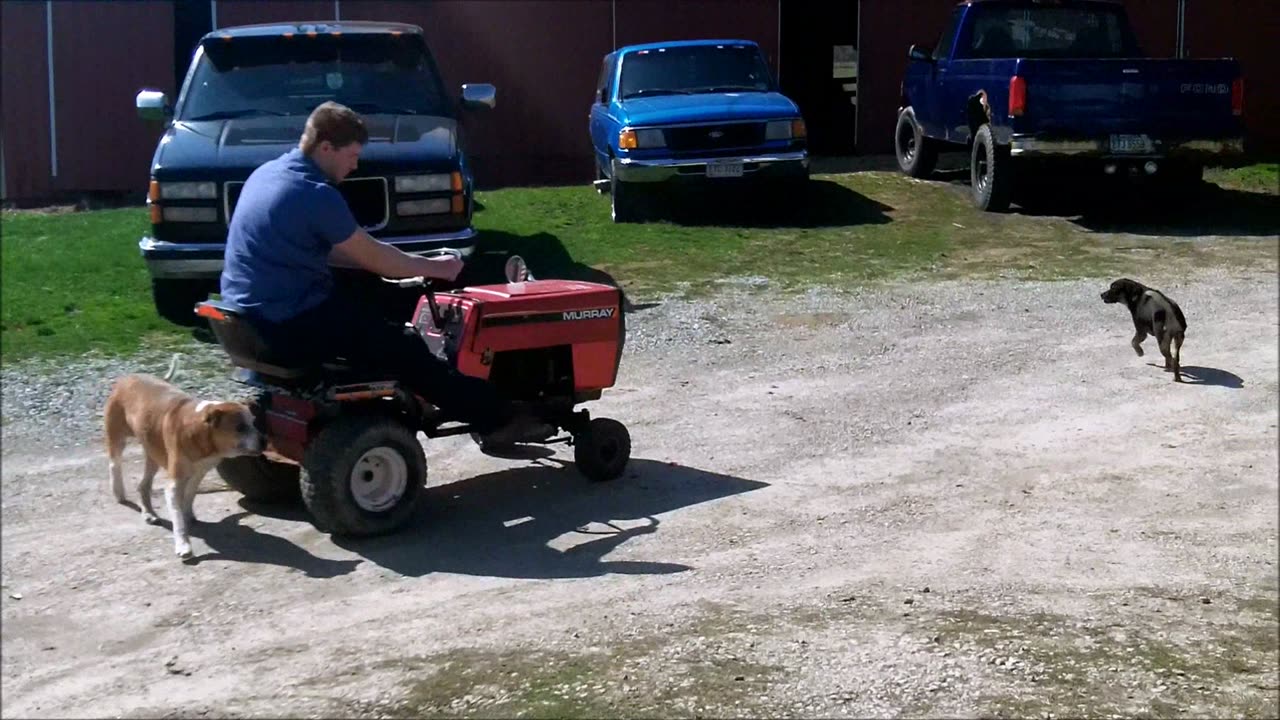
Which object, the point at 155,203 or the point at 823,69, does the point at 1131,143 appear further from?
the point at 823,69

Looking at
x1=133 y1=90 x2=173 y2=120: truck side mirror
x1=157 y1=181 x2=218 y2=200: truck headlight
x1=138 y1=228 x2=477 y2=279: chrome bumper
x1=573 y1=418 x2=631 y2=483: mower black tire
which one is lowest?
x1=573 y1=418 x2=631 y2=483: mower black tire

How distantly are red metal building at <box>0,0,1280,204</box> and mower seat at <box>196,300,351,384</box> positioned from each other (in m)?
9.86

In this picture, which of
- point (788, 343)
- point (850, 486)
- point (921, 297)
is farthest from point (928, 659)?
point (921, 297)

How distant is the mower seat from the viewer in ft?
20.2

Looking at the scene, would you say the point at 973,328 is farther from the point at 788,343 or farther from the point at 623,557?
the point at 623,557

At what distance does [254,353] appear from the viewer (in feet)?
20.4

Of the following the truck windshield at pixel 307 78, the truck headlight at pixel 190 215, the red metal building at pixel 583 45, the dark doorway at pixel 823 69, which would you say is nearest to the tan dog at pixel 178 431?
the truck headlight at pixel 190 215

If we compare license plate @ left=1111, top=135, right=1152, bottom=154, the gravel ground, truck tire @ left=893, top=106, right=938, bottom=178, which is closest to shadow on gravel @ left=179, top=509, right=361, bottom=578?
the gravel ground

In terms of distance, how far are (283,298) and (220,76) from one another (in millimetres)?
5069

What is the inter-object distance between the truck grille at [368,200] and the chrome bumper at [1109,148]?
656 cm

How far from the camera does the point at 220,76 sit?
10.7m

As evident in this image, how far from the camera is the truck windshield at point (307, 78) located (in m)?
10.5

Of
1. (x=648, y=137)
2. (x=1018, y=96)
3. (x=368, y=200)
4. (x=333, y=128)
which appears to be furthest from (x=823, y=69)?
(x=333, y=128)

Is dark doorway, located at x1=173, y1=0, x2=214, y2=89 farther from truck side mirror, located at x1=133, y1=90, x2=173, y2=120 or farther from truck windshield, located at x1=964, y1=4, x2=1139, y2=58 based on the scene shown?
truck windshield, located at x1=964, y1=4, x2=1139, y2=58
